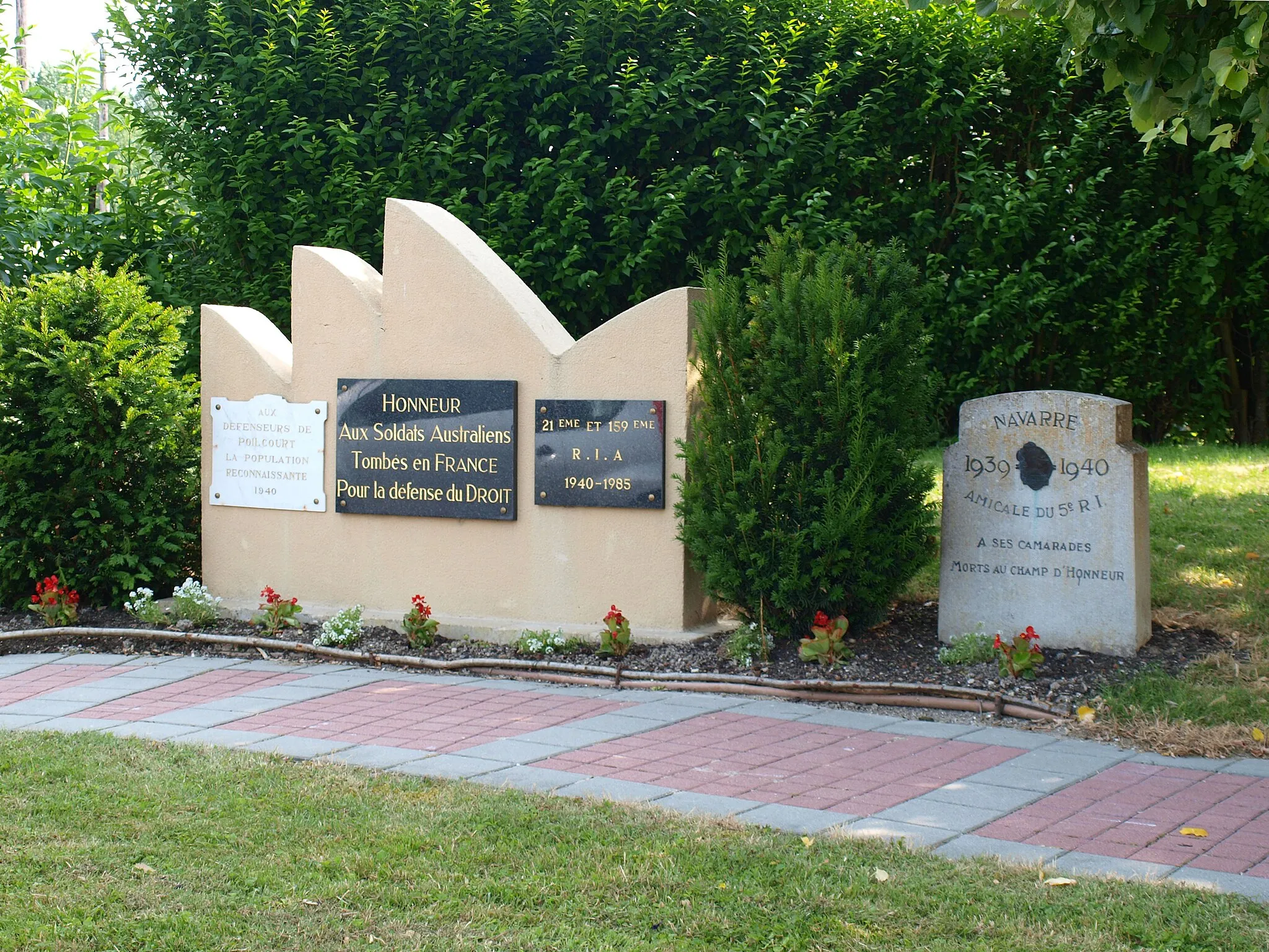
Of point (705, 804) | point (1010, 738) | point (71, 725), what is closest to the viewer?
point (705, 804)

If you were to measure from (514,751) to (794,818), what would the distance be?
1479mm

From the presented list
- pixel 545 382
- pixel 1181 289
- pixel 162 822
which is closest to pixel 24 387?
pixel 545 382

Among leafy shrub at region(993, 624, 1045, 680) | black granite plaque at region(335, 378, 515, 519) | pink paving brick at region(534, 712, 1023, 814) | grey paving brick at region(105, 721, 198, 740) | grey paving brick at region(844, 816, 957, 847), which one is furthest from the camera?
black granite plaque at region(335, 378, 515, 519)

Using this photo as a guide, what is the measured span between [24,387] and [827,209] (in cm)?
611

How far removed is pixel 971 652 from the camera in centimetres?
680

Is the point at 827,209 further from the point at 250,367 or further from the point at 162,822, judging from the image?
the point at 162,822

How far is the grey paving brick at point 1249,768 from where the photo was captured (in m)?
5.18

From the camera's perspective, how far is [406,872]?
4047 millimetres

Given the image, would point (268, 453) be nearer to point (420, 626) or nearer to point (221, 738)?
point (420, 626)

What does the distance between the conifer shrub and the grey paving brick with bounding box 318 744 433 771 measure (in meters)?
2.19

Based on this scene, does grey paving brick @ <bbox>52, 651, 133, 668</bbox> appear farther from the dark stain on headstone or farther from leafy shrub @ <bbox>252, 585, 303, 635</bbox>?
the dark stain on headstone

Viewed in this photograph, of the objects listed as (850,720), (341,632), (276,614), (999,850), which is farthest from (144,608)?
(999,850)

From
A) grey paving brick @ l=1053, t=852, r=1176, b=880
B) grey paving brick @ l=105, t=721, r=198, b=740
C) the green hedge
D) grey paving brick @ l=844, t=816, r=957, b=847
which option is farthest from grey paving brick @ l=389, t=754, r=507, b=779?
the green hedge

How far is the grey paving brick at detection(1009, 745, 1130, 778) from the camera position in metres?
5.24
